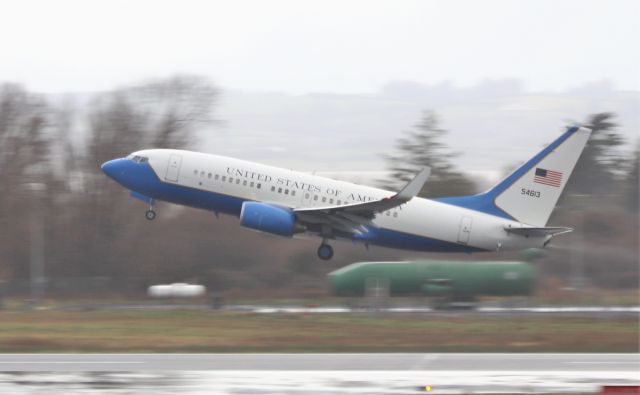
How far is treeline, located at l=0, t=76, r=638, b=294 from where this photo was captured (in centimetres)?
6247

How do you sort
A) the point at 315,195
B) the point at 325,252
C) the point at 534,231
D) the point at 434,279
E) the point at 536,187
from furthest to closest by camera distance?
the point at 434,279, the point at 536,187, the point at 325,252, the point at 534,231, the point at 315,195

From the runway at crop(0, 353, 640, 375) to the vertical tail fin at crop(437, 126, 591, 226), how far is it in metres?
15.7

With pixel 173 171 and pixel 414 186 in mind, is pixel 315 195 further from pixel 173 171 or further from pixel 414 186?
pixel 173 171

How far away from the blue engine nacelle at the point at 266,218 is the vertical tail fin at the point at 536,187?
296 inches

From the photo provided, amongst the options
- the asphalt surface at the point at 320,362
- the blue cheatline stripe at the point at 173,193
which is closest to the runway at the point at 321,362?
the asphalt surface at the point at 320,362

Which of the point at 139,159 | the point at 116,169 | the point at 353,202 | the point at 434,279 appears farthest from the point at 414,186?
the point at 434,279

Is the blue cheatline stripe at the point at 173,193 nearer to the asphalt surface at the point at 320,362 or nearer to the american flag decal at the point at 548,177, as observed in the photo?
the american flag decal at the point at 548,177

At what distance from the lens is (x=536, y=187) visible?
149 feet

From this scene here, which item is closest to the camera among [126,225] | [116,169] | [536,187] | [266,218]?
[266,218]

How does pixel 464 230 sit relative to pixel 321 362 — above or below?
above

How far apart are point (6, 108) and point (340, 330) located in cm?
4557

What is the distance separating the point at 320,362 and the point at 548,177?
22.3 meters

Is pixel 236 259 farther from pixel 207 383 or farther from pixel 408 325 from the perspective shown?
pixel 207 383

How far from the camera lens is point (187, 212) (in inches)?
2670
